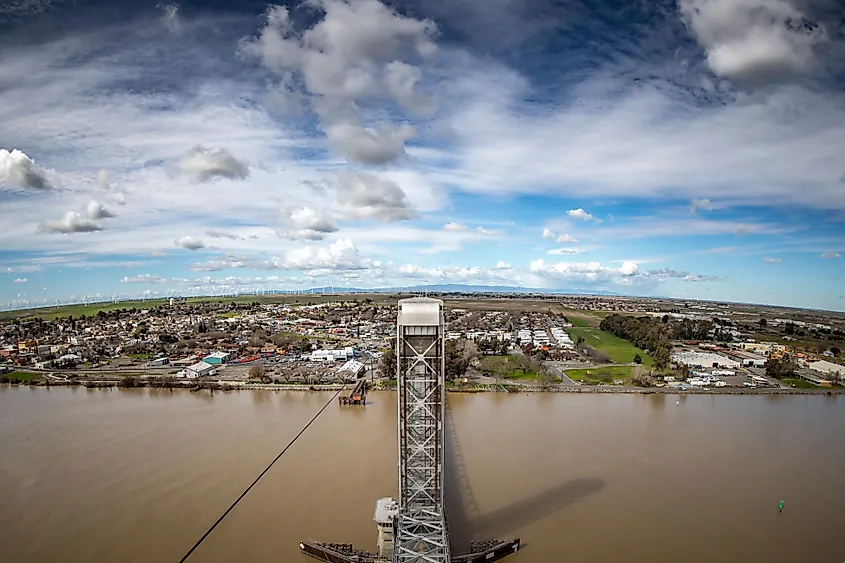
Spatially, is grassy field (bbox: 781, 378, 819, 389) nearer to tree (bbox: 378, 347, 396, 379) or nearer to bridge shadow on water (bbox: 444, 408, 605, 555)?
bridge shadow on water (bbox: 444, 408, 605, 555)

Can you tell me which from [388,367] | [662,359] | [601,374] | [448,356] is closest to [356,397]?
[388,367]

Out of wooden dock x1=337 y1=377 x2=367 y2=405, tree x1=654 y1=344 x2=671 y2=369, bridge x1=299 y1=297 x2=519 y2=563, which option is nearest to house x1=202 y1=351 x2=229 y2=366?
wooden dock x1=337 y1=377 x2=367 y2=405

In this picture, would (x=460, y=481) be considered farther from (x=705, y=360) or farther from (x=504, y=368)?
(x=705, y=360)

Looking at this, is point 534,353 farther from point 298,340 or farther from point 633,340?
point 298,340

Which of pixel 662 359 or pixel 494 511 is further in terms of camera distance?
pixel 662 359

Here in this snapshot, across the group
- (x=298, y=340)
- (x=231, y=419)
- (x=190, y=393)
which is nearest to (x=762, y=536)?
(x=231, y=419)

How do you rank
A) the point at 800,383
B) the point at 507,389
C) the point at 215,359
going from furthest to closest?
1. the point at 215,359
2. the point at 800,383
3. the point at 507,389
